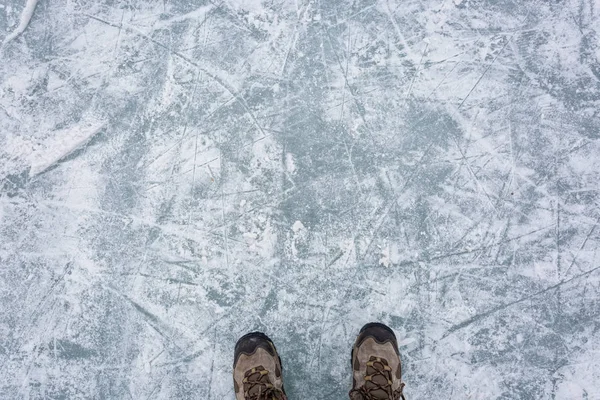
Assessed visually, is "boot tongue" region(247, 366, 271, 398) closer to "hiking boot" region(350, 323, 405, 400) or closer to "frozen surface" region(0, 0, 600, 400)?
"frozen surface" region(0, 0, 600, 400)

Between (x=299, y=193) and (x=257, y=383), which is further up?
(x=299, y=193)

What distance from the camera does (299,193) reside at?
2.32 m

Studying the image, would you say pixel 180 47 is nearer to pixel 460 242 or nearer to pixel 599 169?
pixel 460 242

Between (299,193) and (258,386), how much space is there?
3.48 ft

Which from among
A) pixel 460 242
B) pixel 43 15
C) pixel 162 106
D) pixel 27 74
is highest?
pixel 43 15

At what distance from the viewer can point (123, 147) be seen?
7.77 ft

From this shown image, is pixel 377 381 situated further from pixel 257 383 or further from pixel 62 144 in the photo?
pixel 62 144

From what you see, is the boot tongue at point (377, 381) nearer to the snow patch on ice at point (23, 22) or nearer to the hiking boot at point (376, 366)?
the hiking boot at point (376, 366)

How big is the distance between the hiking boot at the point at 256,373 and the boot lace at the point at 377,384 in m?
0.42

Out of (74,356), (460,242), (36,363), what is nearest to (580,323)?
(460,242)

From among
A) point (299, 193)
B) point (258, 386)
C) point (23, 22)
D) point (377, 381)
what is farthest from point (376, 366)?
point (23, 22)

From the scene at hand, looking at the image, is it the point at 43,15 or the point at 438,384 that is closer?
the point at 438,384

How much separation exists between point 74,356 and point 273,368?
112cm

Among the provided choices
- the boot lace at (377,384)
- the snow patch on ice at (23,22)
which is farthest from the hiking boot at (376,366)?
the snow patch on ice at (23,22)
